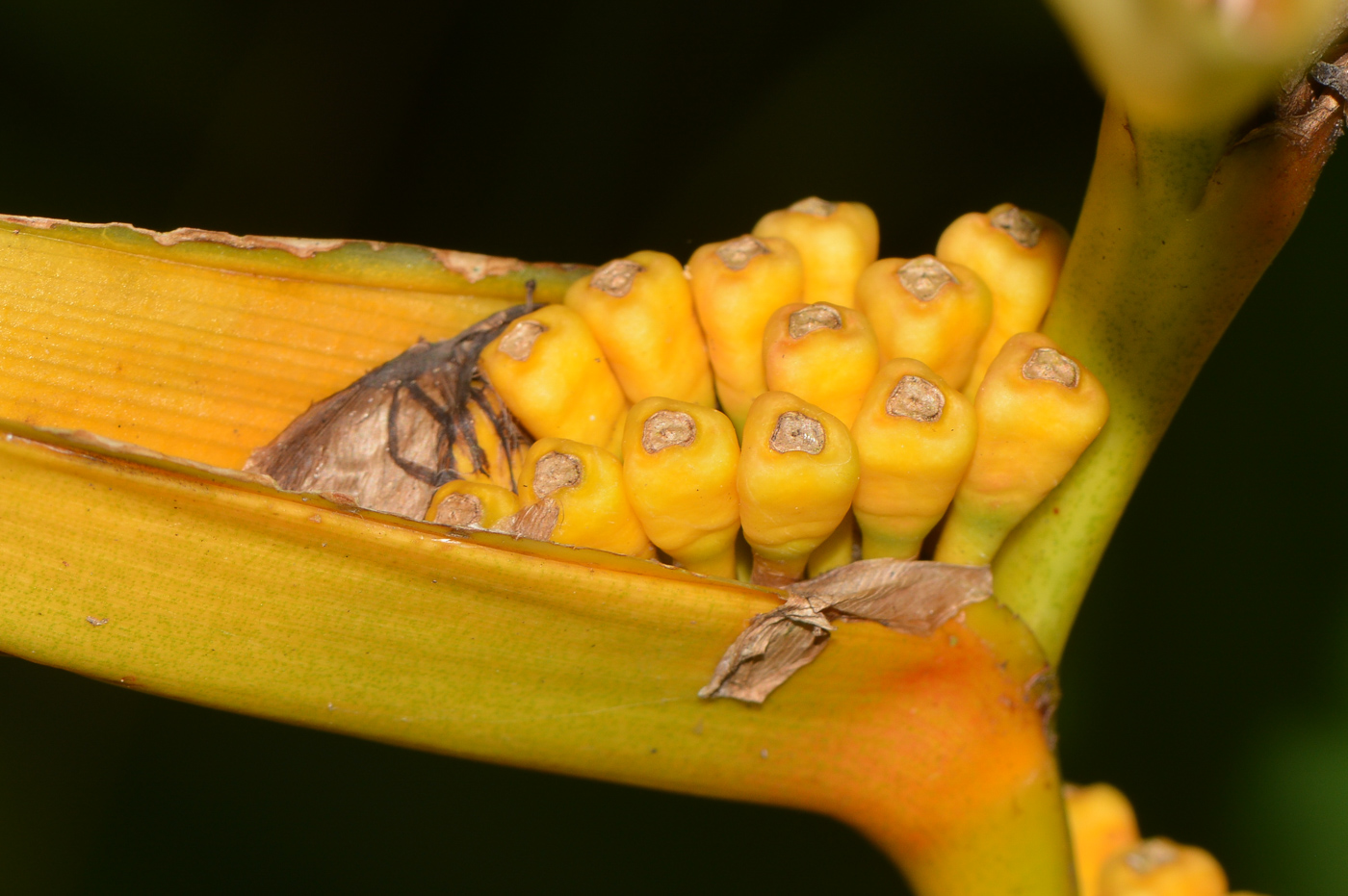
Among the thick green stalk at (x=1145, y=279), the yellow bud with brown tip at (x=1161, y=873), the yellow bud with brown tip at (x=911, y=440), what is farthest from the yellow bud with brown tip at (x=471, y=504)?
the yellow bud with brown tip at (x=1161, y=873)

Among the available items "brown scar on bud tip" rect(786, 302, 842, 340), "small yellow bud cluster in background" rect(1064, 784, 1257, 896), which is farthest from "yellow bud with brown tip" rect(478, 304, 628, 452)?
"small yellow bud cluster in background" rect(1064, 784, 1257, 896)

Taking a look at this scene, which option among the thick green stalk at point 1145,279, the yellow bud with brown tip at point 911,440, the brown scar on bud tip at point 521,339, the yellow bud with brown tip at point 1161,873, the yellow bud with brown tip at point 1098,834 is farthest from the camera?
the yellow bud with brown tip at point 1098,834

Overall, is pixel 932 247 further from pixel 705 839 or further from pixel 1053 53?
pixel 705 839

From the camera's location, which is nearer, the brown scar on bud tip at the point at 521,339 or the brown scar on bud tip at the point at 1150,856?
the brown scar on bud tip at the point at 521,339

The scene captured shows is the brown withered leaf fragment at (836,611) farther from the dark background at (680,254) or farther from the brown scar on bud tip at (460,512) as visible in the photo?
the dark background at (680,254)

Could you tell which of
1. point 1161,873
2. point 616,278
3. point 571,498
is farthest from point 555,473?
point 1161,873

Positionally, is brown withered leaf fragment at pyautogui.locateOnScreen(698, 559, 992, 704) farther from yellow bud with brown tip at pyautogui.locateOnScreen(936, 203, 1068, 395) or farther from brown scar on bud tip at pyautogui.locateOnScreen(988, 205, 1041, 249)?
brown scar on bud tip at pyautogui.locateOnScreen(988, 205, 1041, 249)
